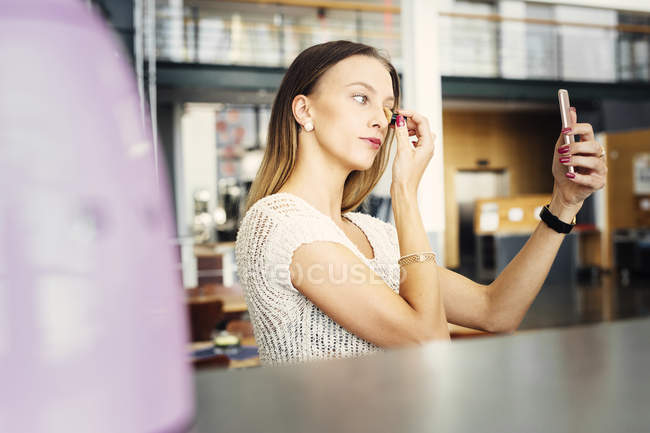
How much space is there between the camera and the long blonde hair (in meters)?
0.95

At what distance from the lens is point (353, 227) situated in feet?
3.65

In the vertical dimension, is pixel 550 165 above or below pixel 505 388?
above

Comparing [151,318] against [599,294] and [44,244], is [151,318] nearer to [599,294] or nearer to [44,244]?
[44,244]

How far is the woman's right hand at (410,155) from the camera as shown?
820mm

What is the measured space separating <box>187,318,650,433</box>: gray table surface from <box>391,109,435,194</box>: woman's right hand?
1.44 ft

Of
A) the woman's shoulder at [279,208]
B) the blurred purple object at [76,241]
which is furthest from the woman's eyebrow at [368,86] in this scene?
the blurred purple object at [76,241]

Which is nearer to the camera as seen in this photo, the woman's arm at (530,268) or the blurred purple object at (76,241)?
the blurred purple object at (76,241)

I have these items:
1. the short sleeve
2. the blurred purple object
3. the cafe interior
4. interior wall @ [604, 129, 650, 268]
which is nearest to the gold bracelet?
the short sleeve

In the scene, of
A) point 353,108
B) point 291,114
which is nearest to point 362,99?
point 353,108

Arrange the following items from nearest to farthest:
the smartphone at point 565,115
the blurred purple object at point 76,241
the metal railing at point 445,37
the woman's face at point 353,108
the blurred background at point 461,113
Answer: the blurred purple object at point 76,241
the smartphone at point 565,115
the woman's face at point 353,108
the blurred background at point 461,113
the metal railing at point 445,37

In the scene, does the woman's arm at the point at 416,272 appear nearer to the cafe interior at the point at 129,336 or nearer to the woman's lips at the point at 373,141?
the woman's lips at the point at 373,141

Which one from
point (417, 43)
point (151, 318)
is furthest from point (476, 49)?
point (151, 318)

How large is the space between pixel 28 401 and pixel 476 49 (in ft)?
7.26

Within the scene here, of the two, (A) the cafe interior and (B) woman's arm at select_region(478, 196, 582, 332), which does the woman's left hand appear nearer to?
(B) woman's arm at select_region(478, 196, 582, 332)
